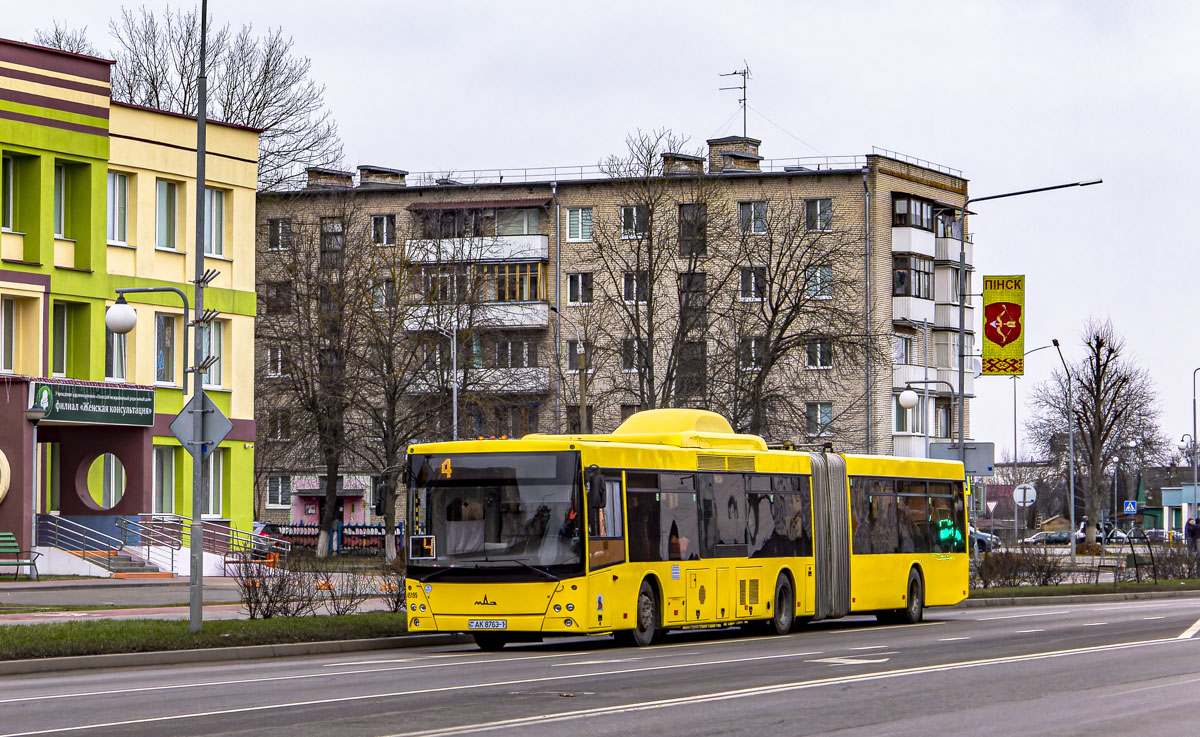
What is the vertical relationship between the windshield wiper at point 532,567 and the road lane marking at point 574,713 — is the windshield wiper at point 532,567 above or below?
above

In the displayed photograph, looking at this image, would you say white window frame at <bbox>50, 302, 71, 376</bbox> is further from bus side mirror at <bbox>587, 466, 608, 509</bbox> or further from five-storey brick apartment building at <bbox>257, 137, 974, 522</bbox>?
bus side mirror at <bbox>587, 466, 608, 509</bbox>

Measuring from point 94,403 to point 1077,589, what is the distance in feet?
79.2

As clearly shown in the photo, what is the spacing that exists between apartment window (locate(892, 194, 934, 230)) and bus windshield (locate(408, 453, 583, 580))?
195ft

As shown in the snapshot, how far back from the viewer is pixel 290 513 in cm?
8869

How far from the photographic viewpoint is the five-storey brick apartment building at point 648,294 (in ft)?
190

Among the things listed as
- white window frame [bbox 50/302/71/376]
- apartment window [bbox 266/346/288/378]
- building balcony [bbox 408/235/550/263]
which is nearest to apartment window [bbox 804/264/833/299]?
building balcony [bbox 408/235/550/263]

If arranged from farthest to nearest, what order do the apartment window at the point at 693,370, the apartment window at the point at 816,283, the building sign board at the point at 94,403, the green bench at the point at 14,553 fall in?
the apartment window at the point at 693,370, the apartment window at the point at 816,283, the building sign board at the point at 94,403, the green bench at the point at 14,553

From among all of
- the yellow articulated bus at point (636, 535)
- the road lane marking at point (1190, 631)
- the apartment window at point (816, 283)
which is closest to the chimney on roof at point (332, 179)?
the apartment window at point (816, 283)

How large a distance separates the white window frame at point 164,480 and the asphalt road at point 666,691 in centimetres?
A: 2639

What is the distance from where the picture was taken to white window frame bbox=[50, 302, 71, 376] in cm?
4538

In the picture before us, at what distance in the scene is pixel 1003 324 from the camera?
120 feet

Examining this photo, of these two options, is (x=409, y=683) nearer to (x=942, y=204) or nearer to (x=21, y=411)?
(x=21, y=411)

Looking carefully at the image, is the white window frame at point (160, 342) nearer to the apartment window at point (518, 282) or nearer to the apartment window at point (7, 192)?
the apartment window at point (7, 192)

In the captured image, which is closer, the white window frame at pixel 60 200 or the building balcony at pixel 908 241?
the white window frame at pixel 60 200
